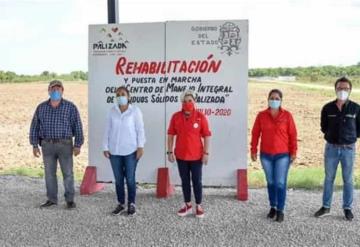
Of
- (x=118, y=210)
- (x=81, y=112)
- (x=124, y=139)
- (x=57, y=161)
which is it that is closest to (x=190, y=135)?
(x=124, y=139)

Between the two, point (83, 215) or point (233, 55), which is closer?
point (83, 215)

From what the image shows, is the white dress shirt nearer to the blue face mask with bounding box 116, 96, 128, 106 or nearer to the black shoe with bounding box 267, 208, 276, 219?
the blue face mask with bounding box 116, 96, 128, 106

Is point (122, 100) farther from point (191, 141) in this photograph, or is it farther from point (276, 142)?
point (276, 142)

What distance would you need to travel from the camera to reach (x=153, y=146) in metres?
8.23

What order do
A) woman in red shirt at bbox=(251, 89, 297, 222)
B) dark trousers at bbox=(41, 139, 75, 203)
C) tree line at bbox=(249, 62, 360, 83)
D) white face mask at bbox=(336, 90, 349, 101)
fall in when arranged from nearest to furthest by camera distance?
white face mask at bbox=(336, 90, 349, 101) → woman in red shirt at bbox=(251, 89, 297, 222) → dark trousers at bbox=(41, 139, 75, 203) → tree line at bbox=(249, 62, 360, 83)

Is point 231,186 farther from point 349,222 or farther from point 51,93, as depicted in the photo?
point 51,93

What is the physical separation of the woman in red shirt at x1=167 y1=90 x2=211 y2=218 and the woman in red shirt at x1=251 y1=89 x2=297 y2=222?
1.89 ft

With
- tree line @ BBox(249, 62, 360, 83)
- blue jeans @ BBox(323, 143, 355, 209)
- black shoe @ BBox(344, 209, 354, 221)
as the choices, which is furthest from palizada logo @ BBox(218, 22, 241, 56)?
tree line @ BBox(249, 62, 360, 83)

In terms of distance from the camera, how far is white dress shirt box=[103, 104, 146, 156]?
6.98 meters

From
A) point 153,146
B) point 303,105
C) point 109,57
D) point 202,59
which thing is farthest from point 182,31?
point 303,105

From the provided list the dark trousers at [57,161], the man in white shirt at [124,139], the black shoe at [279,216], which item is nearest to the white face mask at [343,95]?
the black shoe at [279,216]

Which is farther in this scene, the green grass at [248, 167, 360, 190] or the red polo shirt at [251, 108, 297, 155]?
the green grass at [248, 167, 360, 190]

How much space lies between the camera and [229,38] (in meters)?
7.88

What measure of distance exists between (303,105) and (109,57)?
12278 millimetres
